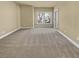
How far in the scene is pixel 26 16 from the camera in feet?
51.2

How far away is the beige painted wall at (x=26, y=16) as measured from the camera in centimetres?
1552

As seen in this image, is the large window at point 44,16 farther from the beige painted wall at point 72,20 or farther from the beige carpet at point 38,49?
the beige carpet at point 38,49

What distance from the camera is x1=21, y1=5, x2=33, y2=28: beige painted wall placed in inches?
611

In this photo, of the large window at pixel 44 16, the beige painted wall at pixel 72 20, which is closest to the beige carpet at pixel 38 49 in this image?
the beige painted wall at pixel 72 20

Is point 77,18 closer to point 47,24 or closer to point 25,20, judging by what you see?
point 25,20

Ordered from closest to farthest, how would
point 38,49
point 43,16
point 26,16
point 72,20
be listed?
point 38,49, point 72,20, point 26,16, point 43,16

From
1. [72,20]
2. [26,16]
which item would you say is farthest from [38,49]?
[26,16]

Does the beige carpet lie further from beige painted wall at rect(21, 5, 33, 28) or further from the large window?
the large window

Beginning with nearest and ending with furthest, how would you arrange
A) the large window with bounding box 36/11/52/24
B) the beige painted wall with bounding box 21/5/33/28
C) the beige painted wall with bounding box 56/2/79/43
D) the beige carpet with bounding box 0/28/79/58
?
1. the beige carpet with bounding box 0/28/79/58
2. the beige painted wall with bounding box 56/2/79/43
3. the beige painted wall with bounding box 21/5/33/28
4. the large window with bounding box 36/11/52/24

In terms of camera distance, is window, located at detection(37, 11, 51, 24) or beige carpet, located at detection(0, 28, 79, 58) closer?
beige carpet, located at detection(0, 28, 79, 58)

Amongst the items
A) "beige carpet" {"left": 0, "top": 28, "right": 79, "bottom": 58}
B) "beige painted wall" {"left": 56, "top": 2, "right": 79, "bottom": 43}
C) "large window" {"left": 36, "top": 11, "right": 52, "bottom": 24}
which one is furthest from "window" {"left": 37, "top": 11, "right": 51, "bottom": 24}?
"beige carpet" {"left": 0, "top": 28, "right": 79, "bottom": 58}

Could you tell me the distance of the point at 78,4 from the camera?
19.2 ft

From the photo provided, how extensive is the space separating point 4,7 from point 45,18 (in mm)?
9528

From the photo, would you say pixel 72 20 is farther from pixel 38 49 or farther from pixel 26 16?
pixel 26 16
